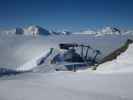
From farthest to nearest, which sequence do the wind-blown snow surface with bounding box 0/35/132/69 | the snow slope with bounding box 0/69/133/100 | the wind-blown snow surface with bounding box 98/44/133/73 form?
1. the wind-blown snow surface with bounding box 0/35/132/69
2. the wind-blown snow surface with bounding box 98/44/133/73
3. the snow slope with bounding box 0/69/133/100

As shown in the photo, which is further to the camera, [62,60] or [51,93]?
[62,60]

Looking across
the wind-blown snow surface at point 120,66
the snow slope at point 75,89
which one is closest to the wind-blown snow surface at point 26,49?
the wind-blown snow surface at point 120,66

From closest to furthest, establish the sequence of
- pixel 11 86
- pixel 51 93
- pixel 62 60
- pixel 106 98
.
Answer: pixel 106 98 < pixel 51 93 < pixel 11 86 < pixel 62 60

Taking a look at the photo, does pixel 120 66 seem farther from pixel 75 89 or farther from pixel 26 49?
pixel 26 49

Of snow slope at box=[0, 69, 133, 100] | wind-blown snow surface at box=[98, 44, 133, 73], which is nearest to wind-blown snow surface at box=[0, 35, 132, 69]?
wind-blown snow surface at box=[98, 44, 133, 73]

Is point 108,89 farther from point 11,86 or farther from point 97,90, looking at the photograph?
point 11,86

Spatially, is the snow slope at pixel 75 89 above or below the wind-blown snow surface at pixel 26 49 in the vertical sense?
above

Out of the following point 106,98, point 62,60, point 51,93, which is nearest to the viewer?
point 106,98

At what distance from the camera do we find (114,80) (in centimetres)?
562

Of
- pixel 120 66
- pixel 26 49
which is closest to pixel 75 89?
pixel 120 66

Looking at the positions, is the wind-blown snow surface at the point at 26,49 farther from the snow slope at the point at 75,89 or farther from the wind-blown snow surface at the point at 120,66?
the snow slope at the point at 75,89

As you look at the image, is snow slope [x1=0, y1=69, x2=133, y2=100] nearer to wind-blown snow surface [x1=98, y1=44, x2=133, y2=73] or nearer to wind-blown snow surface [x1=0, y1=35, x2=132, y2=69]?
wind-blown snow surface [x1=98, y1=44, x2=133, y2=73]

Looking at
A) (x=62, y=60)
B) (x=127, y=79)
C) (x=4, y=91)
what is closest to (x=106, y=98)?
(x=127, y=79)

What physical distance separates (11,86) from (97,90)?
2373 millimetres
